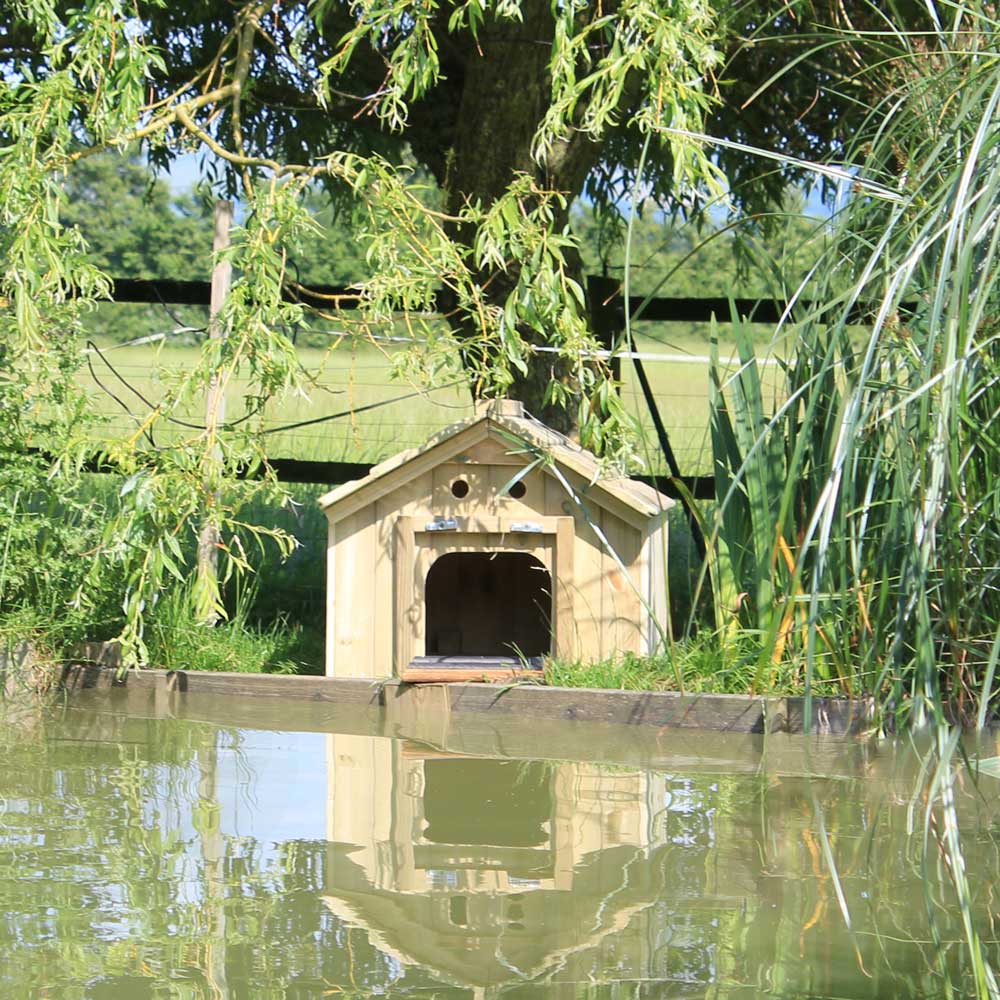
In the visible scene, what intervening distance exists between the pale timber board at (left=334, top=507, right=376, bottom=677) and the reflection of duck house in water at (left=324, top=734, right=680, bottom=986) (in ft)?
3.33

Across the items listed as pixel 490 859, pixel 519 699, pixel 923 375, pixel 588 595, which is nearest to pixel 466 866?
pixel 490 859

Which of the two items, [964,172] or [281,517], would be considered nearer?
[964,172]

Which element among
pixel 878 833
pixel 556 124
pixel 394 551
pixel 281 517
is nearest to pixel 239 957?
pixel 878 833

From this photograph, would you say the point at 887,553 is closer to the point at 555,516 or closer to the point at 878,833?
the point at 878,833

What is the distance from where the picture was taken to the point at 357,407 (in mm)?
12258

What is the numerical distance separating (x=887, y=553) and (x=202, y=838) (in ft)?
7.92

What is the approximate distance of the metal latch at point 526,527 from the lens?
593 centimetres

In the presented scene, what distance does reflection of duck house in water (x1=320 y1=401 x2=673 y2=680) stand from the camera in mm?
5902

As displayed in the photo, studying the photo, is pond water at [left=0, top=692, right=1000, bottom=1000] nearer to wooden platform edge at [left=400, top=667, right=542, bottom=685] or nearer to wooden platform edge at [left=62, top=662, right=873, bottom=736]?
wooden platform edge at [left=62, top=662, right=873, bottom=736]

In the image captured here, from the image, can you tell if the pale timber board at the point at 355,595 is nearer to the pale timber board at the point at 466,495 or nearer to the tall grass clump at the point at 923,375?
the pale timber board at the point at 466,495

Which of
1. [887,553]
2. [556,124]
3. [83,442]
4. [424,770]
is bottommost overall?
[424,770]

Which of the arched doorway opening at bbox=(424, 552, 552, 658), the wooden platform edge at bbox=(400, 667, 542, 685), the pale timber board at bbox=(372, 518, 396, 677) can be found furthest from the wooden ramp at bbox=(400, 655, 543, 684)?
the arched doorway opening at bbox=(424, 552, 552, 658)

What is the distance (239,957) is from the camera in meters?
2.98

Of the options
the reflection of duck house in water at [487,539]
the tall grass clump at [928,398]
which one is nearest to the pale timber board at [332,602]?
the reflection of duck house in water at [487,539]
